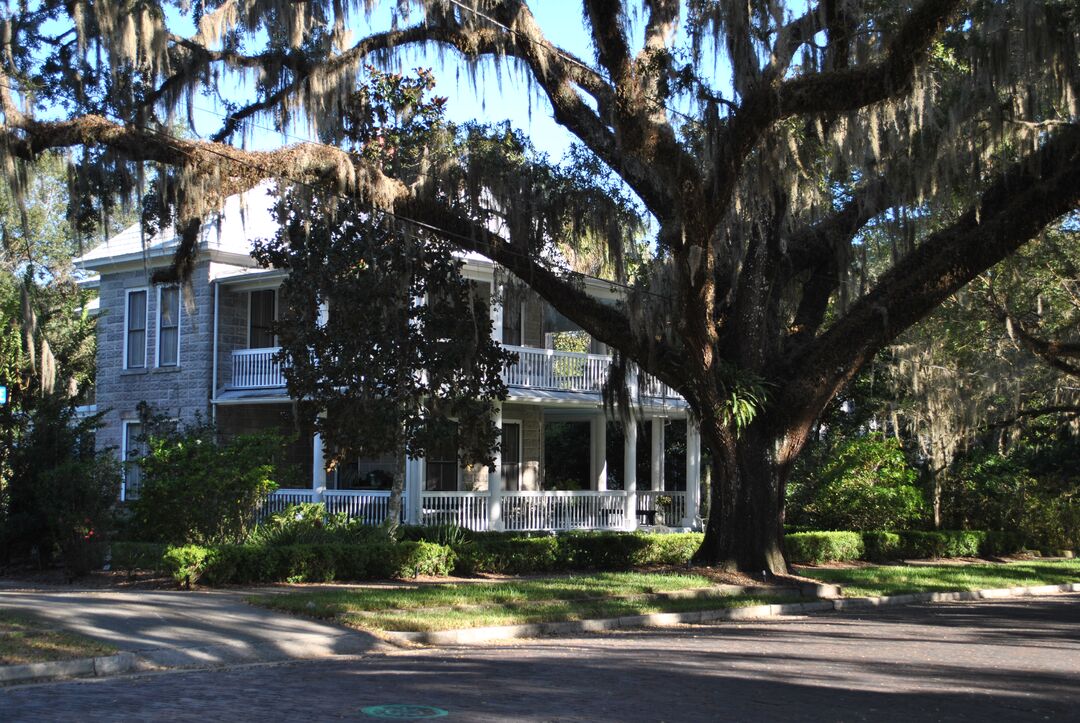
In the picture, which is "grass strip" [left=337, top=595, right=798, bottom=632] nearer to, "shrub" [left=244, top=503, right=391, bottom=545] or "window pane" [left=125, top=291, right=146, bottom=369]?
"shrub" [left=244, top=503, right=391, bottom=545]

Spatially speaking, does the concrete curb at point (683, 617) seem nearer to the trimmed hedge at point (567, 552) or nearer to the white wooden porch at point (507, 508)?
the trimmed hedge at point (567, 552)

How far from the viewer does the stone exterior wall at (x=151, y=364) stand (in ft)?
86.8

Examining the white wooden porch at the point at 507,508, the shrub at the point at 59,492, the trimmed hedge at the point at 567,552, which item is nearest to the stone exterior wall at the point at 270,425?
the white wooden porch at the point at 507,508

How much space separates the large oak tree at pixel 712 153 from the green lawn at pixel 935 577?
1.92m

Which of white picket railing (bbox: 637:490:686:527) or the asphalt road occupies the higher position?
white picket railing (bbox: 637:490:686:527)

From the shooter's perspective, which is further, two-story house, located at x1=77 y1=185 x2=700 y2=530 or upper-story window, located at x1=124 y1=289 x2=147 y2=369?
upper-story window, located at x1=124 y1=289 x2=147 y2=369

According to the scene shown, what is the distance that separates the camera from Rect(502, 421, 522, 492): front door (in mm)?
28781

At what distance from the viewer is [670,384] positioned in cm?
1770

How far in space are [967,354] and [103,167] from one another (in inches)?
787

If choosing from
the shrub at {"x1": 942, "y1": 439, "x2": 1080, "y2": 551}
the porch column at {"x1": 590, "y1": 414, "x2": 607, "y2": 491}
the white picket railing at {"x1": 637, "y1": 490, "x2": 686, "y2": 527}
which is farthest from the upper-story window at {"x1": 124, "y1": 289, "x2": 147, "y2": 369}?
the shrub at {"x1": 942, "y1": 439, "x2": 1080, "y2": 551}

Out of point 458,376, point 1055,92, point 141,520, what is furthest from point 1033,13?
point 141,520

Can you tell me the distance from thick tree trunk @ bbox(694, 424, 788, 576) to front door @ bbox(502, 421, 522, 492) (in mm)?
11222

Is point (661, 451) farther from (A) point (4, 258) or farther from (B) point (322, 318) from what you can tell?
(A) point (4, 258)

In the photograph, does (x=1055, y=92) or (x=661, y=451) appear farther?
(x=661, y=451)
